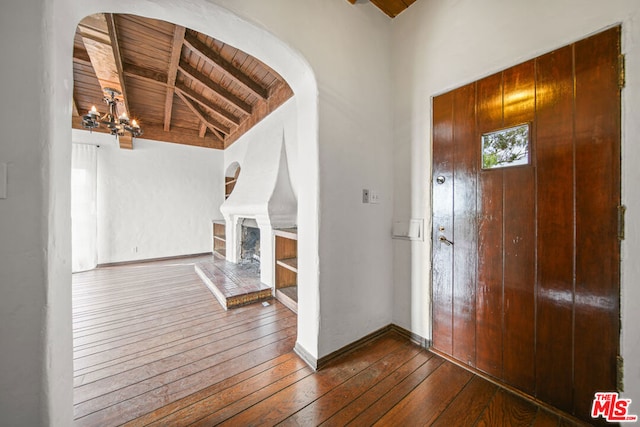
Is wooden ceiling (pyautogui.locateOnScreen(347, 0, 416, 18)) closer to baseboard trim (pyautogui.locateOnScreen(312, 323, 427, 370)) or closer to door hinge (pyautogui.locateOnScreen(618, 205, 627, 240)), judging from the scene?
door hinge (pyautogui.locateOnScreen(618, 205, 627, 240))

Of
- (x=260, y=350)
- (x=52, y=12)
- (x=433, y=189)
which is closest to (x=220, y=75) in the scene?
(x=52, y=12)

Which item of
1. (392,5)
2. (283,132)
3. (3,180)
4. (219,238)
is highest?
(392,5)

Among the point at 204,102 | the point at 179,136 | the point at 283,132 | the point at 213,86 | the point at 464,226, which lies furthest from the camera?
the point at 179,136

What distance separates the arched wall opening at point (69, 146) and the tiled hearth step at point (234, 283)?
123 cm

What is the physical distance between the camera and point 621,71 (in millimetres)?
1087

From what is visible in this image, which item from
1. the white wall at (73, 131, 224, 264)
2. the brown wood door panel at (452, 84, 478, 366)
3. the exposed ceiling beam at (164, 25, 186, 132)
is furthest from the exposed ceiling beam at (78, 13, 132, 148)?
the brown wood door panel at (452, 84, 478, 366)

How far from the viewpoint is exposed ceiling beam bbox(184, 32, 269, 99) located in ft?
9.35

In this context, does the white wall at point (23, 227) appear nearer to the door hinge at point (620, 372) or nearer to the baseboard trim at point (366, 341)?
the baseboard trim at point (366, 341)

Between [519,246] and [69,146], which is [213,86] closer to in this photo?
[69,146]

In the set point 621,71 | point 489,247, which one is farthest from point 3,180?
point 621,71

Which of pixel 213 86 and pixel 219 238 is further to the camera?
pixel 219 238

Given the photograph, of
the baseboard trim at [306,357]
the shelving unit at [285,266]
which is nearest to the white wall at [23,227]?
the baseboard trim at [306,357]

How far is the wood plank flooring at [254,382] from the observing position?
1254mm

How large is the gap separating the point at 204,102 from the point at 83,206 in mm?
3112
